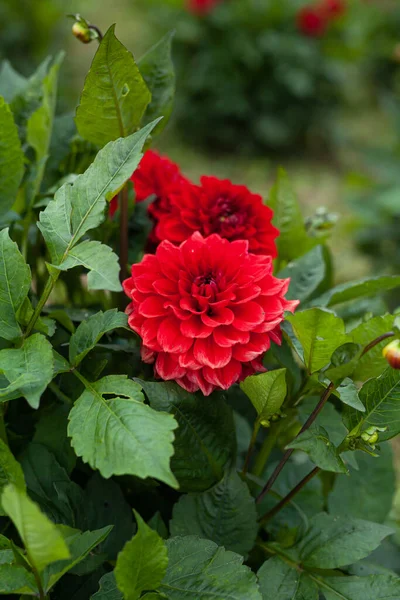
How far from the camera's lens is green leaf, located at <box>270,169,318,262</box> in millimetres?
991

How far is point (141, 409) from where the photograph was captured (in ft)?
2.02

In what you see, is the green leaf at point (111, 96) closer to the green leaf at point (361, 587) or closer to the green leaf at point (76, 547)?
the green leaf at point (76, 547)

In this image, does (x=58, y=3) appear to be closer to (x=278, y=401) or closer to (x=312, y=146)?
(x=312, y=146)

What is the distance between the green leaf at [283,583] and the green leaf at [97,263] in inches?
13.6

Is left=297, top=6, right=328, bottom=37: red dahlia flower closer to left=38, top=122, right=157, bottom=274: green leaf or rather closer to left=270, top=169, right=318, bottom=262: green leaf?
left=270, top=169, right=318, bottom=262: green leaf

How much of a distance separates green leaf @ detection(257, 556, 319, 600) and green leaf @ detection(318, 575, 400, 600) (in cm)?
2

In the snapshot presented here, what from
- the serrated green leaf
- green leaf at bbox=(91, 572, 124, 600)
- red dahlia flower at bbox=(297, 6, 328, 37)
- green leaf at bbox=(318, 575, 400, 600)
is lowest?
red dahlia flower at bbox=(297, 6, 328, 37)

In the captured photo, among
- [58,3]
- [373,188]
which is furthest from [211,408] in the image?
[58,3]

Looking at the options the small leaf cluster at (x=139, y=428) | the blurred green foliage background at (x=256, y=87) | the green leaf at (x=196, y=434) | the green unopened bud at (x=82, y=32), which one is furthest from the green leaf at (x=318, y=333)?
the blurred green foliage background at (x=256, y=87)

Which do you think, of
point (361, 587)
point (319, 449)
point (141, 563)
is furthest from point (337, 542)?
point (141, 563)

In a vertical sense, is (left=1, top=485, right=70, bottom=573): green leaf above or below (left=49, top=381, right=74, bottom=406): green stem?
above

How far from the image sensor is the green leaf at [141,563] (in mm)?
562

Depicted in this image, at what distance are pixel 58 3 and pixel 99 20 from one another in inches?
18.6

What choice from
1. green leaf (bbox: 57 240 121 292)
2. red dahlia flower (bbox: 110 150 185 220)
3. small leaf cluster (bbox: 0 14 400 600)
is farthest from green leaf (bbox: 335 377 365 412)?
red dahlia flower (bbox: 110 150 185 220)
